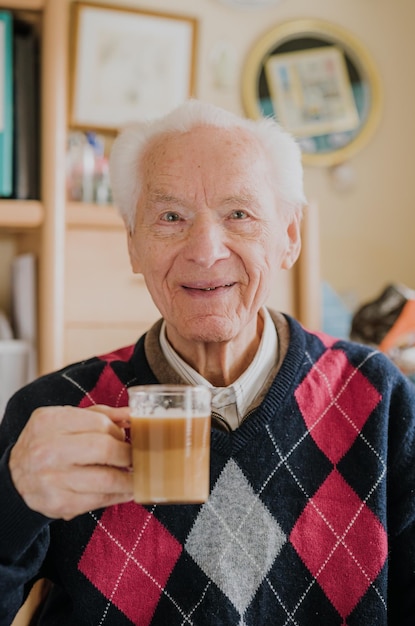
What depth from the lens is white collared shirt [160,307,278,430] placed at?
1416 millimetres

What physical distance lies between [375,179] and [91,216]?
1326 millimetres

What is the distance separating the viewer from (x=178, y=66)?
2.85 meters

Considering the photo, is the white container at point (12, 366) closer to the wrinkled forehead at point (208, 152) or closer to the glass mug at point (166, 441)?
the wrinkled forehead at point (208, 152)

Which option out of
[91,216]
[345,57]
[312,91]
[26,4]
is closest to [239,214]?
[91,216]

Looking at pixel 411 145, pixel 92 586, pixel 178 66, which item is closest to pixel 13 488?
pixel 92 586

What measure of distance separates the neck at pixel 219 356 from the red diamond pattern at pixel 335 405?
0.13 meters

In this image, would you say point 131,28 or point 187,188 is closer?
point 187,188

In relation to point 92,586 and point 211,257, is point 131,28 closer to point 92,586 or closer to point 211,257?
point 211,257

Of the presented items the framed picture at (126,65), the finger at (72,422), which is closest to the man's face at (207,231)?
the finger at (72,422)

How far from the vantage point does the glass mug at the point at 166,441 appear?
97 cm

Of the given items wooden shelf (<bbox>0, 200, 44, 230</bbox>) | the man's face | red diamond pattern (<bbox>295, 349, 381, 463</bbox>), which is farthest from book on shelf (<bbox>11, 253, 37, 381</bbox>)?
red diamond pattern (<bbox>295, 349, 381, 463</bbox>)

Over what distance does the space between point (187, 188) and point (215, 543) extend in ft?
2.02

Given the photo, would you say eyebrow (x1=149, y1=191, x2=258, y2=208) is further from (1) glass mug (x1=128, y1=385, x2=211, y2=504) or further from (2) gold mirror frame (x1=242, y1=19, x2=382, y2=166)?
(2) gold mirror frame (x1=242, y1=19, x2=382, y2=166)

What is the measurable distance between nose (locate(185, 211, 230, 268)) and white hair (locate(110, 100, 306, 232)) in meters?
0.16
